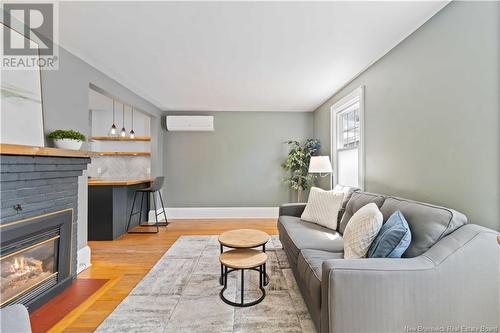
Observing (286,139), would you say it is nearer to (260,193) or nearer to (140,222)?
(260,193)

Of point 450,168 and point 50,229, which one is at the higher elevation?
point 450,168

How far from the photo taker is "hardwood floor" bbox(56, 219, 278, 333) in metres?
1.75

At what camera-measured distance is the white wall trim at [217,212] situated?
4.96m

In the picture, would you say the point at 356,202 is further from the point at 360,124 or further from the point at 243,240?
the point at 243,240

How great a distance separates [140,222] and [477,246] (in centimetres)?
479

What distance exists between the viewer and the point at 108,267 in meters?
2.60

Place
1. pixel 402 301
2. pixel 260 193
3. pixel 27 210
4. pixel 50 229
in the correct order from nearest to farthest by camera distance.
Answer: pixel 402 301 → pixel 27 210 → pixel 50 229 → pixel 260 193

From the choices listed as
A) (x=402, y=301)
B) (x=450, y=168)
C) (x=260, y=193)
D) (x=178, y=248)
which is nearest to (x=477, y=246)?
(x=402, y=301)

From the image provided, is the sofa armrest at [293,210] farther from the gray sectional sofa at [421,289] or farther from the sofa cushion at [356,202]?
the gray sectional sofa at [421,289]

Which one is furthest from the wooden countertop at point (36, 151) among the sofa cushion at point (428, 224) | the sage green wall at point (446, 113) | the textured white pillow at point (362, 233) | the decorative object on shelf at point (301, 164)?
the decorative object on shelf at point (301, 164)

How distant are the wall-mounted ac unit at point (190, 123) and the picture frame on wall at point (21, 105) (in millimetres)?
2776

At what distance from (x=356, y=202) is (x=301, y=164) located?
2.43 meters

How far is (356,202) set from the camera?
2334mm

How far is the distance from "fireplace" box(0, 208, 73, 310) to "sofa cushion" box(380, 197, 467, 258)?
2876mm
